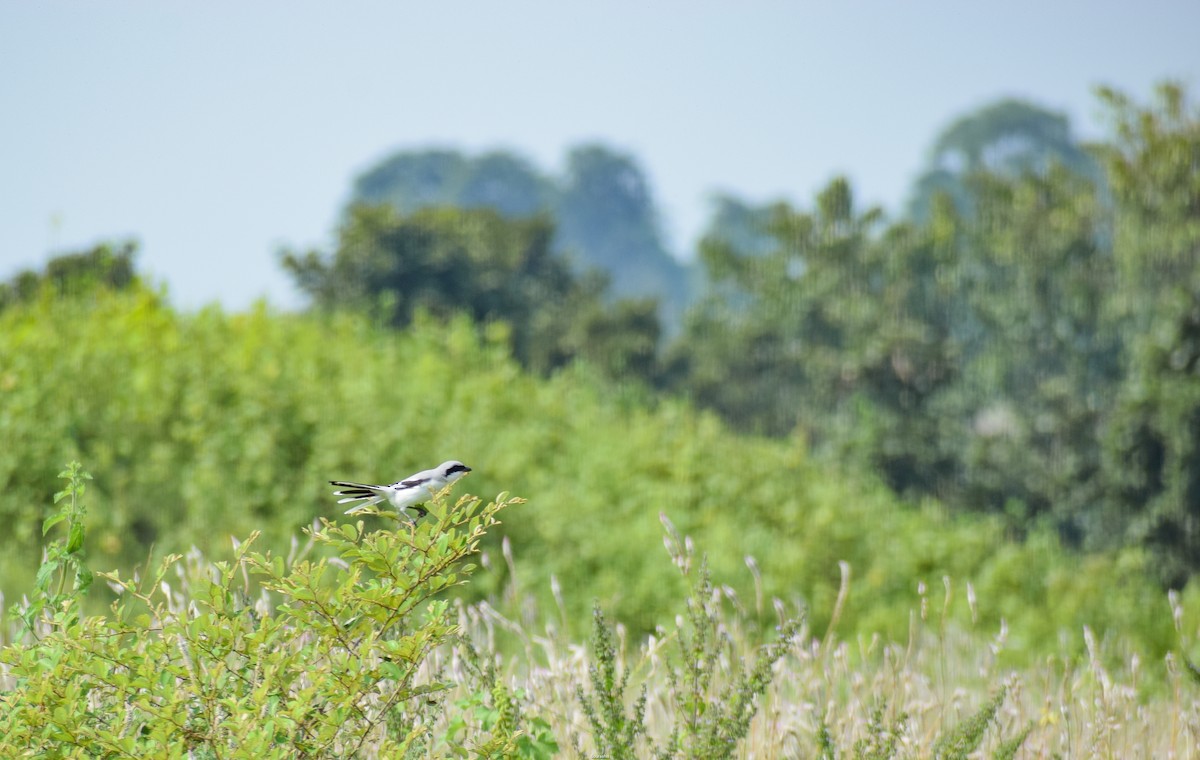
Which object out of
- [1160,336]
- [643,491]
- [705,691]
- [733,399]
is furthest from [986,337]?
[705,691]

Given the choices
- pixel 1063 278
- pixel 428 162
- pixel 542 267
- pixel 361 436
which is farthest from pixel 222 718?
pixel 428 162

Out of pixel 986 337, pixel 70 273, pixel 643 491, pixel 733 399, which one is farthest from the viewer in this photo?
pixel 733 399

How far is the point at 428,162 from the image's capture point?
194 feet

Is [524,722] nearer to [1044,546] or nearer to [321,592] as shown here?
[321,592]

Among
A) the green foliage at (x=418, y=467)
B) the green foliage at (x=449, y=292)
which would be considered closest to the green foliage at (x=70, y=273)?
the green foliage at (x=418, y=467)

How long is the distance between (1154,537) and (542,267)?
13.4m

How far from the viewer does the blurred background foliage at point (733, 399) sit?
797 cm

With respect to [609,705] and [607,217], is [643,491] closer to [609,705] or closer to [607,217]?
[609,705]

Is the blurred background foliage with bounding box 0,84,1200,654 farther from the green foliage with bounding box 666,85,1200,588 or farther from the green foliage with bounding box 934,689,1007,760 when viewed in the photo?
the green foliage with bounding box 934,689,1007,760

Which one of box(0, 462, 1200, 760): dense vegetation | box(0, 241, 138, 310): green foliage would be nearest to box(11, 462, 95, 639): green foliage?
box(0, 462, 1200, 760): dense vegetation

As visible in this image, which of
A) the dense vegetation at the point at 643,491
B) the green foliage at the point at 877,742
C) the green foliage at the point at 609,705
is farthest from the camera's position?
the green foliage at the point at 877,742

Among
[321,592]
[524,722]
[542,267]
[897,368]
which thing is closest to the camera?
[321,592]

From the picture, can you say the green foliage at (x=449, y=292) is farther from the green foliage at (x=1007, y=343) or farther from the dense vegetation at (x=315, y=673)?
the dense vegetation at (x=315, y=673)

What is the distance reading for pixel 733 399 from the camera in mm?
18109
